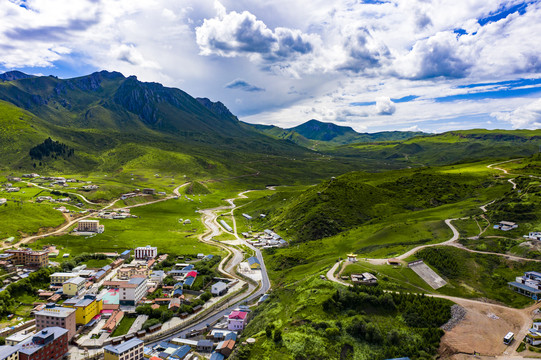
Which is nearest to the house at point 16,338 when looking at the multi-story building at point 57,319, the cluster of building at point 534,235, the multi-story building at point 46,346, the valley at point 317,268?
the multi-story building at point 57,319

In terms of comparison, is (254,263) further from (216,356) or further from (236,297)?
(216,356)

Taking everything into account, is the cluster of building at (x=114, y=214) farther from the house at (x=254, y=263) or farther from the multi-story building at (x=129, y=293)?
the house at (x=254, y=263)

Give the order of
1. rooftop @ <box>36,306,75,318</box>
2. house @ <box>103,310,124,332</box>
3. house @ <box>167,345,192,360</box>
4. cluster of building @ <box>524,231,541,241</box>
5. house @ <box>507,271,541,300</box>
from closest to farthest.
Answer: house @ <box>507,271,541,300</box>
house @ <box>167,345,192,360</box>
rooftop @ <box>36,306,75,318</box>
house @ <box>103,310,124,332</box>
cluster of building @ <box>524,231,541,241</box>

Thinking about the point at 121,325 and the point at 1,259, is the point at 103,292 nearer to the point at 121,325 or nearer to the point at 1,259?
the point at 121,325

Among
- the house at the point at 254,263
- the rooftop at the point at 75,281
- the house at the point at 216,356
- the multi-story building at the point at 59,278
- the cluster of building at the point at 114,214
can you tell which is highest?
the cluster of building at the point at 114,214

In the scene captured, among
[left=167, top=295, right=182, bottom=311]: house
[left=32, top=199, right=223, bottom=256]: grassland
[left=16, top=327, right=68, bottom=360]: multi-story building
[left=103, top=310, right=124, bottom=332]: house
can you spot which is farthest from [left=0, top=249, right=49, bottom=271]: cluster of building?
[left=167, top=295, right=182, bottom=311]: house

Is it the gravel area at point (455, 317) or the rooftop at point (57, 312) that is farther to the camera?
the rooftop at point (57, 312)

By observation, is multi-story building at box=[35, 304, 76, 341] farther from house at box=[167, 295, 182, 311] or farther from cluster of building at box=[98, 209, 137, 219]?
cluster of building at box=[98, 209, 137, 219]
